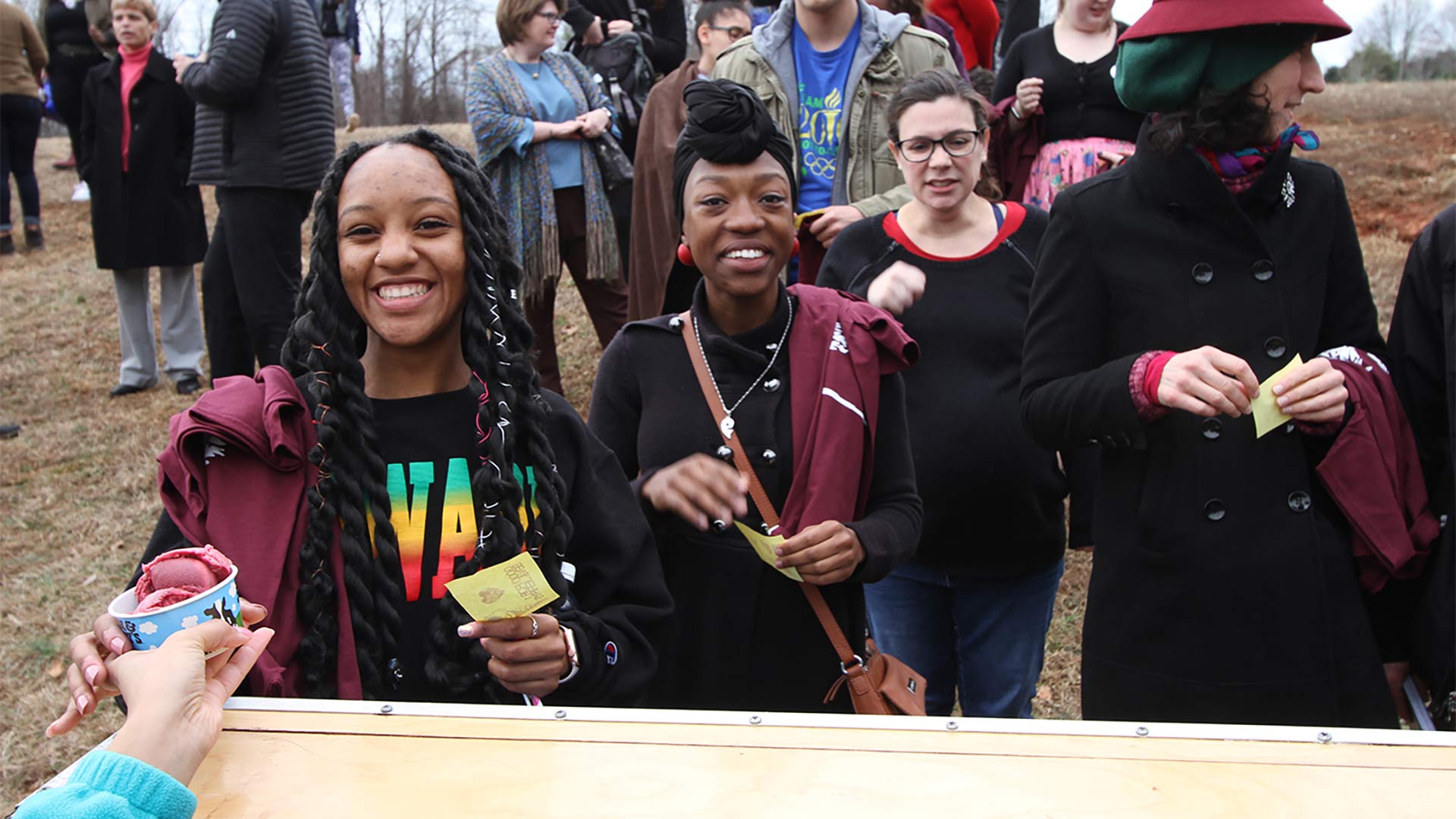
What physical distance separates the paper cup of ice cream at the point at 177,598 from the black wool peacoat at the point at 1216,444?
4.99 feet

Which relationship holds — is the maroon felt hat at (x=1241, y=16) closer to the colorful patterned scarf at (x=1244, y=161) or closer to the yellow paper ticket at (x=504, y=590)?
the colorful patterned scarf at (x=1244, y=161)

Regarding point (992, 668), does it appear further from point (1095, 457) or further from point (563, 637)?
point (563, 637)

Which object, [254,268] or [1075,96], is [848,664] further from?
[254,268]

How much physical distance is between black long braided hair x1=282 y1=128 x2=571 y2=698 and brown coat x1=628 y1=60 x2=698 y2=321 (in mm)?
2819

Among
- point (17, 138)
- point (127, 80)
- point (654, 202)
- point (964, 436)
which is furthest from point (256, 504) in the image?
point (17, 138)

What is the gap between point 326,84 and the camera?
19.6 ft

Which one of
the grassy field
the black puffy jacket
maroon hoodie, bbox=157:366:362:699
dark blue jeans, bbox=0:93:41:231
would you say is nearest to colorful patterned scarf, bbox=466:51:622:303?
the black puffy jacket

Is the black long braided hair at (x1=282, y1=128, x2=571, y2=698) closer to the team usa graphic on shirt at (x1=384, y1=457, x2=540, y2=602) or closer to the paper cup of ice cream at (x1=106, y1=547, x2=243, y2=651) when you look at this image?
the team usa graphic on shirt at (x1=384, y1=457, x2=540, y2=602)

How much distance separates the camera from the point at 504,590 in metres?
1.63

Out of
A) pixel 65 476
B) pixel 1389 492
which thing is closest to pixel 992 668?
pixel 1389 492

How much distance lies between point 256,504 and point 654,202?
3.38 meters

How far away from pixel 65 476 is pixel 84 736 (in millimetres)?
3051

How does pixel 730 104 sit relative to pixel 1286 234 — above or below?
above

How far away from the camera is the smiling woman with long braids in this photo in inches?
72.9
